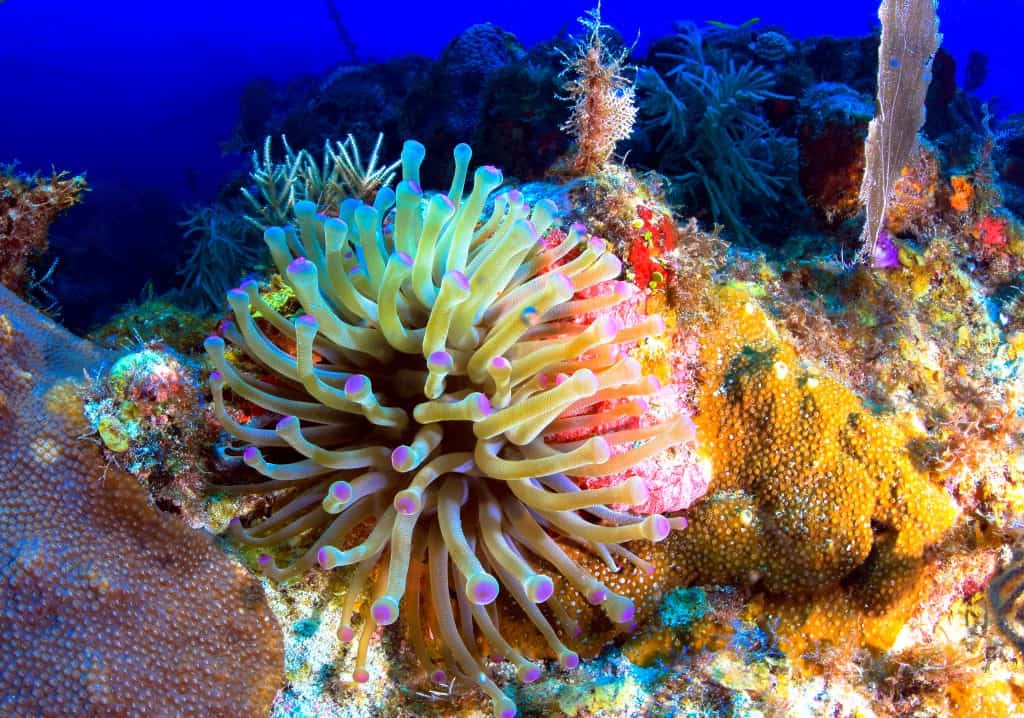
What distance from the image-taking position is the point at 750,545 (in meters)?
2.50

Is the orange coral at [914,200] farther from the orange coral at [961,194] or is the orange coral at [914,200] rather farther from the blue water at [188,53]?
the blue water at [188,53]

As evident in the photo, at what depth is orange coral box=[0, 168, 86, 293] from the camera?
3182 millimetres

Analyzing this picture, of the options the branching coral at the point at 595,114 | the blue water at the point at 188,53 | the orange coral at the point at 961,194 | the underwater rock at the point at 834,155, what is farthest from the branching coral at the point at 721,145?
the blue water at the point at 188,53

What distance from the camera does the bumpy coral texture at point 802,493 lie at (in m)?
2.48

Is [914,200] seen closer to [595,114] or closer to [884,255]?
[884,255]

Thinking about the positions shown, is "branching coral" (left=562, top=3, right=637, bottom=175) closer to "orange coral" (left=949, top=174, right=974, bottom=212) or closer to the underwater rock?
the underwater rock

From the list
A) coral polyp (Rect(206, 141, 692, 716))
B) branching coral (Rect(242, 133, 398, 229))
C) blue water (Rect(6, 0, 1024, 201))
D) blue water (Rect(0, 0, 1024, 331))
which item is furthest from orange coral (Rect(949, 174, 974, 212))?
blue water (Rect(6, 0, 1024, 201))

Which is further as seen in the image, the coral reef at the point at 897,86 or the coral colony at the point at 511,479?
the coral reef at the point at 897,86

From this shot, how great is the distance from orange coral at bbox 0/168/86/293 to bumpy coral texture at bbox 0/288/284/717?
1.44 meters

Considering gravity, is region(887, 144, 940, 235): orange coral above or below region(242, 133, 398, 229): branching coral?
above

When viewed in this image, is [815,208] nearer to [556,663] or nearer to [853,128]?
[853,128]

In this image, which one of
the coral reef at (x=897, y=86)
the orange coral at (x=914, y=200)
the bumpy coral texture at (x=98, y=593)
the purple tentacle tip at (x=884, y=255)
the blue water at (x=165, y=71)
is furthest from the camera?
the blue water at (x=165, y=71)

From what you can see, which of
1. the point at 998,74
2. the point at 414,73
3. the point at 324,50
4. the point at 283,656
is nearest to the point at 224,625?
the point at 283,656

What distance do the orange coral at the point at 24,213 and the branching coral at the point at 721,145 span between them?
4316mm
